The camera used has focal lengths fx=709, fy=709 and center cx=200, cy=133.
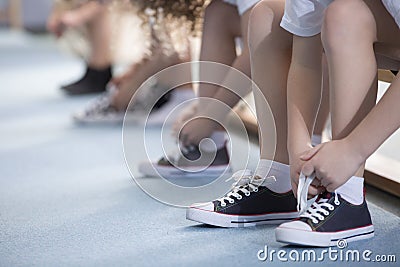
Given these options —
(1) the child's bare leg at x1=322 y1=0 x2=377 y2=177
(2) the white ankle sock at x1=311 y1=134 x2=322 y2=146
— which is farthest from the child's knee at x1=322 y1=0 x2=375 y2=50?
(2) the white ankle sock at x1=311 y1=134 x2=322 y2=146

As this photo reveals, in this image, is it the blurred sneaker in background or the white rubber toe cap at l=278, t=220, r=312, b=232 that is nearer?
the white rubber toe cap at l=278, t=220, r=312, b=232

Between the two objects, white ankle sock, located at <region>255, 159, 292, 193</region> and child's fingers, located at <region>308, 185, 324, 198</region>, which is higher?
child's fingers, located at <region>308, 185, 324, 198</region>

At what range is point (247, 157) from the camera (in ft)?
4.49

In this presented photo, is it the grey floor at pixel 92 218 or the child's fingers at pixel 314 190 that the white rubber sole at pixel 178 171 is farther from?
the child's fingers at pixel 314 190

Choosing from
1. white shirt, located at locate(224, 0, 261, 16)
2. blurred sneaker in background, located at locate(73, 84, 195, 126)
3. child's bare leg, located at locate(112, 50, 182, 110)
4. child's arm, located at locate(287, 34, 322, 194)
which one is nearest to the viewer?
child's arm, located at locate(287, 34, 322, 194)

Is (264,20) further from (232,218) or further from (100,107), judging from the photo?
(100,107)

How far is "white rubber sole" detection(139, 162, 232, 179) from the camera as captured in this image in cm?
123

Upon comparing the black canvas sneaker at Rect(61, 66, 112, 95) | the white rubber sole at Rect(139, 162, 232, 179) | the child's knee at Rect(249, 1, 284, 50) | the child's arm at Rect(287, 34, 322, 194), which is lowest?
the black canvas sneaker at Rect(61, 66, 112, 95)

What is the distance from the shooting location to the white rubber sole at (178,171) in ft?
4.05

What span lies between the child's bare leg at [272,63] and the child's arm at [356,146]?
14 centimetres

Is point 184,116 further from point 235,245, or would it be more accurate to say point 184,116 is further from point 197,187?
point 235,245

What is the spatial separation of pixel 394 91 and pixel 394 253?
0.20 meters

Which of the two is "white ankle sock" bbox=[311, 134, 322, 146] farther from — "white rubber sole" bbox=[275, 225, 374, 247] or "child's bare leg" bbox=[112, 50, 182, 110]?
"child's bare leg" bbox=[112, 50, 182, 110]

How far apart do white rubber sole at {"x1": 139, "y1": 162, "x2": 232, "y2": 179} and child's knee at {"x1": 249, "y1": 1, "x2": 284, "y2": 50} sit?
316 millimetres
